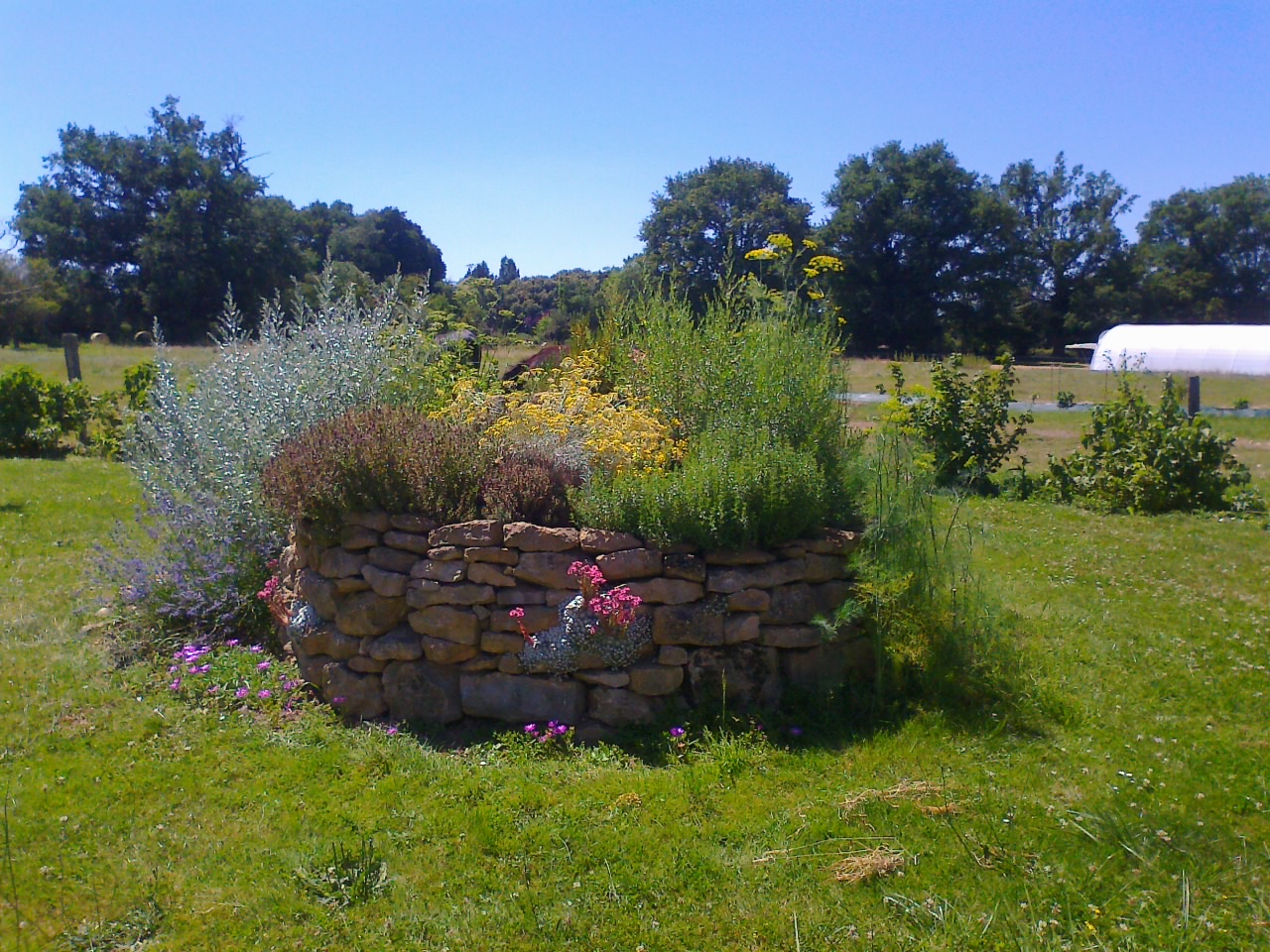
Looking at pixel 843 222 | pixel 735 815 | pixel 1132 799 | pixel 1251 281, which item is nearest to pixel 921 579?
pixel 1132 799

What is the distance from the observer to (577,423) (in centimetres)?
520

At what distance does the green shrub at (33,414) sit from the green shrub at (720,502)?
34.1 ft

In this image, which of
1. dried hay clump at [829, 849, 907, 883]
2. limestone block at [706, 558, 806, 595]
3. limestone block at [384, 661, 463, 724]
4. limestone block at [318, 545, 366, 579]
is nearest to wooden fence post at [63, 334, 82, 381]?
limestone block at [318, 545, 366, 579]

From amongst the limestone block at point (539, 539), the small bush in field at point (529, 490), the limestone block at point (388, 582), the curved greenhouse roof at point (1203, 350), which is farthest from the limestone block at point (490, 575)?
the curved greenhouse roof at point (1203, 350)

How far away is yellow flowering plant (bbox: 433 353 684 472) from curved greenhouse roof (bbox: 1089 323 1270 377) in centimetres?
2815

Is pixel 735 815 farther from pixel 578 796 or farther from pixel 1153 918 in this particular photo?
pixel 1153 918

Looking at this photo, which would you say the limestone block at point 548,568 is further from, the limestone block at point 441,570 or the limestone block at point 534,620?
the limestone block at point 441,570

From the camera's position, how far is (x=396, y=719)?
14.6ft

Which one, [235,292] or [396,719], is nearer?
[396,719]

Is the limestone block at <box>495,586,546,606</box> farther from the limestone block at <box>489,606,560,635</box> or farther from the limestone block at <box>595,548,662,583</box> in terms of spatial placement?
the limestone block at <box>595,548,662,583</box>

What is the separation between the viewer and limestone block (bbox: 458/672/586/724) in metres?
4.31

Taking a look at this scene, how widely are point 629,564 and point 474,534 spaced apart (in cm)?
74

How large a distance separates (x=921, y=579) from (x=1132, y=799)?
4.24 ft

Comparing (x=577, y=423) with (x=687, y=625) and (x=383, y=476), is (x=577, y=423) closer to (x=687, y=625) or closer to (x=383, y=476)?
(x=383, y=476)
